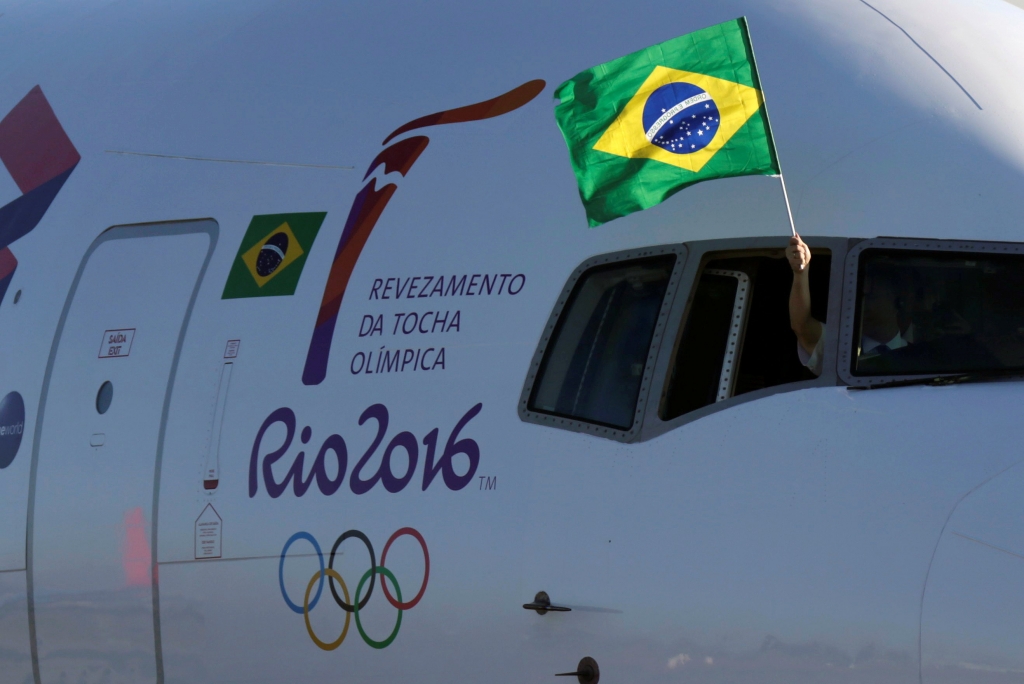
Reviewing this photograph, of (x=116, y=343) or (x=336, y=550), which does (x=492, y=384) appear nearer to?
(x=336, y=550)

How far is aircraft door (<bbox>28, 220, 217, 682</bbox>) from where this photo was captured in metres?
6.36

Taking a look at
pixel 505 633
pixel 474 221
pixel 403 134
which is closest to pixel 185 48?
pixel 403 134

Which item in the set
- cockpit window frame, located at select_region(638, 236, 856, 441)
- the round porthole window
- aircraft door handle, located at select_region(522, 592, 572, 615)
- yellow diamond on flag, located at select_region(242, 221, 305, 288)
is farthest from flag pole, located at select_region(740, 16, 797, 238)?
the round porthole window

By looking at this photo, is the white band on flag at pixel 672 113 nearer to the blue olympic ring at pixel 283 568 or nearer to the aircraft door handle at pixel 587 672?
the aircraft door handle at pixel 587 672

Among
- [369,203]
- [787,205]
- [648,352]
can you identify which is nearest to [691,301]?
[648,352]

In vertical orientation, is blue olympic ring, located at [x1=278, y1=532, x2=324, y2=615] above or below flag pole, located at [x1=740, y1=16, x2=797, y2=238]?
below

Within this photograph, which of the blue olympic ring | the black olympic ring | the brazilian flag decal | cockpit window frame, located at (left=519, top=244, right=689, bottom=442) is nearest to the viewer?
cockpit window frame, located at (left=519, top=244, right=689, bottom=442)

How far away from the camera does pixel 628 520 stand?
4.98 metres

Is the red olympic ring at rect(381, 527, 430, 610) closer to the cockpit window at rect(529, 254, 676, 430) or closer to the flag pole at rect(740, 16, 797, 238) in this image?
the cockpit window at rect(529, 254, 676, 430)

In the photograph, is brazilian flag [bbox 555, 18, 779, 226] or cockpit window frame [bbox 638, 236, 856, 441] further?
brazilian flag [bbox 555, 18, 779, 226]

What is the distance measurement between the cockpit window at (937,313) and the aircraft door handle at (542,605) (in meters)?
1.53

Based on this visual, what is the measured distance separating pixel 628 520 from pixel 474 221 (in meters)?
1.69

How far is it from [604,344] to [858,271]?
1118mm

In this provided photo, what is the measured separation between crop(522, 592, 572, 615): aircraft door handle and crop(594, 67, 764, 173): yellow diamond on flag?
1.91 metres
